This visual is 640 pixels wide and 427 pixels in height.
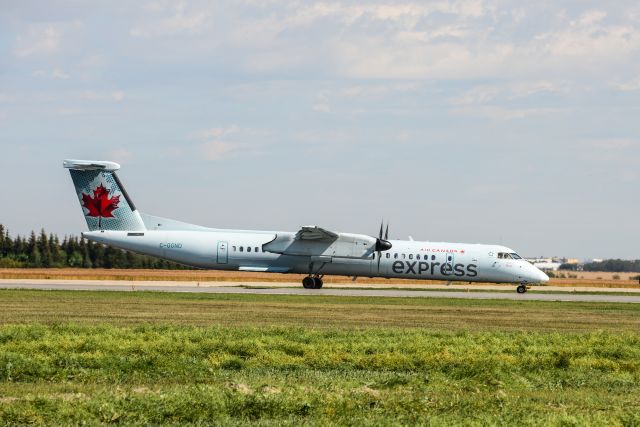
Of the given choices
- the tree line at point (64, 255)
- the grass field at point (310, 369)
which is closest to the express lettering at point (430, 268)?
the grass field at point (310, 369)

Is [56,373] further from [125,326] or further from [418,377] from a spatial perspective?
[125,326]

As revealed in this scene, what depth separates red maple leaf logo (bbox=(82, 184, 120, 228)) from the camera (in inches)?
2079

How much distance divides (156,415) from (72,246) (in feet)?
315

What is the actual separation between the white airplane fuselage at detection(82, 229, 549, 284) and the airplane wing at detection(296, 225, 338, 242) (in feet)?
2.12

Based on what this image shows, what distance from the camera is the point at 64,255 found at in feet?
335

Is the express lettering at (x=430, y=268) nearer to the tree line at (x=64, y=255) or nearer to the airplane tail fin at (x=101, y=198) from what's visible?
the airplane tail fin at (x=101, y=198)

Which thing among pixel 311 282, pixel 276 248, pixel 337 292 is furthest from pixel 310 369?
pixel 311 282

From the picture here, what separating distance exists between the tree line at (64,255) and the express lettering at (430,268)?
42474 mm

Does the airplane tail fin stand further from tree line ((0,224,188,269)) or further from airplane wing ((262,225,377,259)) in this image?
tree line ((0,224,188,269))

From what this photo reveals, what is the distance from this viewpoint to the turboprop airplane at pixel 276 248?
5300 centimetres

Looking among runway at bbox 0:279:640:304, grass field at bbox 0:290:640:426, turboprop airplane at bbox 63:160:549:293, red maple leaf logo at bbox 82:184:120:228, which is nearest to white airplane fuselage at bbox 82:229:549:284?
turboprop airplane at bbox 63:160:549:293

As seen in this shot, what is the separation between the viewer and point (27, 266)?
9481cm

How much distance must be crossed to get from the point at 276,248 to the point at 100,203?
1011 cm

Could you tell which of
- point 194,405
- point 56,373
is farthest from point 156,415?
point 56,373
